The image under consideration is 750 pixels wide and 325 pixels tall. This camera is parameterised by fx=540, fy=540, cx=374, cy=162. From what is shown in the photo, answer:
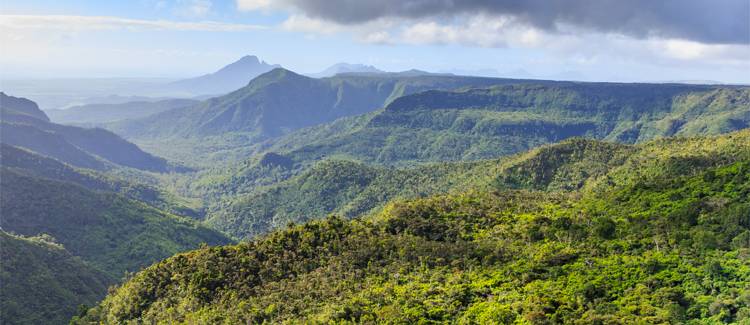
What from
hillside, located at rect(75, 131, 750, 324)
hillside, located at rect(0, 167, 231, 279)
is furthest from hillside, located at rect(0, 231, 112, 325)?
hillside, located at rect(75, 131, 750, 324)

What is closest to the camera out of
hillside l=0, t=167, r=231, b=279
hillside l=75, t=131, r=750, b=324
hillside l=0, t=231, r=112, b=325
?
hillside l=75, t=131, r=750, b=324

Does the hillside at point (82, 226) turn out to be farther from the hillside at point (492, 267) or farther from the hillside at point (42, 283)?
the hillside at point (492, 267)

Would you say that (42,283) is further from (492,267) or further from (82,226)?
(492,267)

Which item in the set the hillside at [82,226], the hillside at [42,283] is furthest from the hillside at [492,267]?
the hillside at [82,226]

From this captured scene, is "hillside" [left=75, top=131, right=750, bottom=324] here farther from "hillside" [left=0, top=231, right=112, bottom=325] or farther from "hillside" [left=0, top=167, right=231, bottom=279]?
"hillside" [left=0, top=167, right=231, bottom=279]

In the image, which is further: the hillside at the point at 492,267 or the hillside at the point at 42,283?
the hillside at the point at 42,283

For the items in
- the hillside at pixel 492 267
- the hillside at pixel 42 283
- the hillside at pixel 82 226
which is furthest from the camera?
the hillside at pixel 82 226

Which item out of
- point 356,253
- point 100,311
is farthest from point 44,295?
point 356,253
